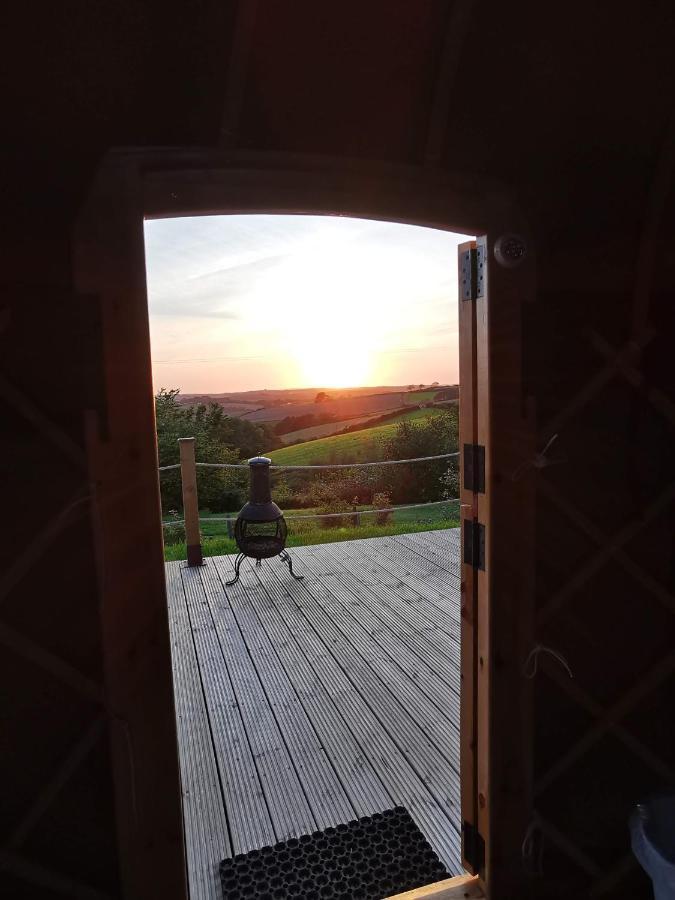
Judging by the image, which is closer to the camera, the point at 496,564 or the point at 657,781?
the point at 496,564

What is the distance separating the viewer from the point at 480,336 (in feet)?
5.57

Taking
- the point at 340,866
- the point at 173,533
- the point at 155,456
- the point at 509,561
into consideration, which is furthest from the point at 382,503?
the point at 155,456

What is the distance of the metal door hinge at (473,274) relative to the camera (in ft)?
5.53

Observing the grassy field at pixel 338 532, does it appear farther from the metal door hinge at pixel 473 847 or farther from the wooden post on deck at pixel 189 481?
the metal door hinge at pixel 473 847

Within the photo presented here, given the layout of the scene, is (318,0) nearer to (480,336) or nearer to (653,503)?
(480,336)

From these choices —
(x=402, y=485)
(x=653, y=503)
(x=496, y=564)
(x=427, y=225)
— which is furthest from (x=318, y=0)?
(x=402, y=485)

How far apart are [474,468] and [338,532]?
626 centimetres

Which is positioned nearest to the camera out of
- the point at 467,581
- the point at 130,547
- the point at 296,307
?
the point at 130,547

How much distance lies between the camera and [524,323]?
1.66m

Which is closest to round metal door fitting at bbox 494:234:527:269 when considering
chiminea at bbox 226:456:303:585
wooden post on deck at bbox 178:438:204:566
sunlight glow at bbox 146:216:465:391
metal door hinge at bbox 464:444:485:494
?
metal door hinge at bbox 464:444:485:494

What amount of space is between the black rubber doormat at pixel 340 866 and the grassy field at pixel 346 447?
22.4 feet

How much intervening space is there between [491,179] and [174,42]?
85 centimetres

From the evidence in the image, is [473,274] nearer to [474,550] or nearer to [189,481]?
[474,550]

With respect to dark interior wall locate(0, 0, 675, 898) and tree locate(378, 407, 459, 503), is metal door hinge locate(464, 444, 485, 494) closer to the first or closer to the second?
dark interior wall locate(0, 0, 675, 898)
